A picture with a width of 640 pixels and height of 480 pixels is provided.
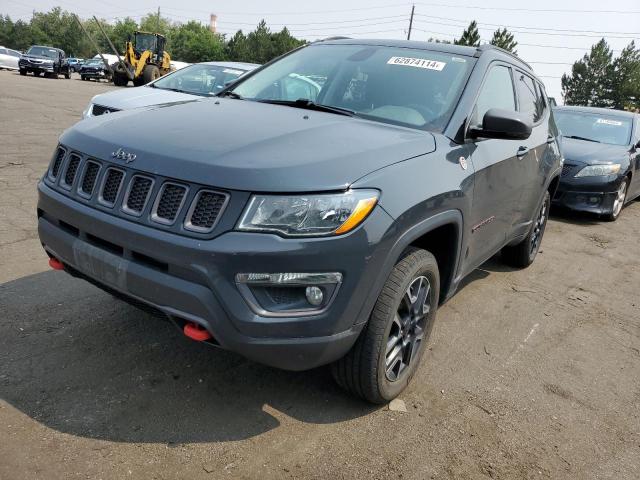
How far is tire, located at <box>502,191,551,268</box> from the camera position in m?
5.14

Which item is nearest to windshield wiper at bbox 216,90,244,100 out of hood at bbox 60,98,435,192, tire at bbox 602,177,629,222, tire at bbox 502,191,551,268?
hood at bbox 60,98,435,192

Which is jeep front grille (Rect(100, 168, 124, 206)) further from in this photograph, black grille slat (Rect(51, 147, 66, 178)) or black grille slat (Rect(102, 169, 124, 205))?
black grille slat (Rect(51, 147, 66, 178))

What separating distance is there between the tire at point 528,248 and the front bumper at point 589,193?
258 centimetres

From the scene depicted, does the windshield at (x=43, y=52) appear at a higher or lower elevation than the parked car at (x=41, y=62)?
higher

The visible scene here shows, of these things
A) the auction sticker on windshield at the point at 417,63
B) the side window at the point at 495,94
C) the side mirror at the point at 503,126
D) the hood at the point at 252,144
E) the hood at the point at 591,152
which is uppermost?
the auction sticker on windshield at the point at 417,63

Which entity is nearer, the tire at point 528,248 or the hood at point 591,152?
the tire at point 528,248

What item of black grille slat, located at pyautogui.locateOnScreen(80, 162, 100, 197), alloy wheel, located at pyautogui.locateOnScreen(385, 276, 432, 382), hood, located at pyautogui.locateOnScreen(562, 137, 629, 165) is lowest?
alloy wheel, located at pyautogui.locateOnScreen(385, 276, 432, 382)

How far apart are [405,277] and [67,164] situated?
1.71 meters

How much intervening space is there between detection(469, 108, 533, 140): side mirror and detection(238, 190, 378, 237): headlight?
→ 1.20 meters

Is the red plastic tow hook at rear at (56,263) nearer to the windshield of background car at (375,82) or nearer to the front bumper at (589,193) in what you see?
the windshield of background car at (375,82)

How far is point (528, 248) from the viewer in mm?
5203

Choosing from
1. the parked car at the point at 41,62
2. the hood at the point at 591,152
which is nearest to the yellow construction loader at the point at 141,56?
the parked car at the point at 41,62

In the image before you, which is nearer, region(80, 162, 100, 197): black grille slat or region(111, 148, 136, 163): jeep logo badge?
region(111, 148, 136, 163): jeep logo badge

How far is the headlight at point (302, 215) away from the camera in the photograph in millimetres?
2158
